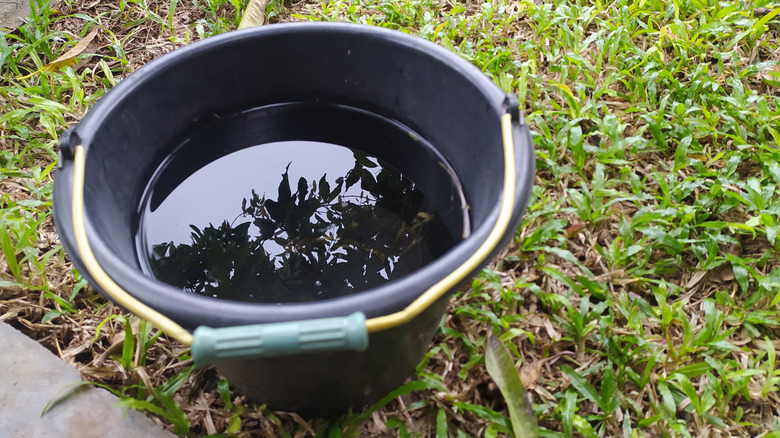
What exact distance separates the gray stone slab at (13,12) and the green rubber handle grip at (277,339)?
188cm

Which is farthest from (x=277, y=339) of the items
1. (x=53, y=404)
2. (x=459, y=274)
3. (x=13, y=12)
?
(x=13, y=12)

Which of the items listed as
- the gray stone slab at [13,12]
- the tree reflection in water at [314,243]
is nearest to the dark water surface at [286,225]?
the tree reflection in water at [314,243]

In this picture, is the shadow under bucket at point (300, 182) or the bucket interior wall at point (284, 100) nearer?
the shadow under bucket at point (300, 182)

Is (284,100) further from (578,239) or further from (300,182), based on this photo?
(578,239)

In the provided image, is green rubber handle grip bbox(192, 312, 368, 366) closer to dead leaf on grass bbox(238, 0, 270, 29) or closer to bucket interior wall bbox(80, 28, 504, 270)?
bucket interior wall bbox(80, 28, 504, 270)

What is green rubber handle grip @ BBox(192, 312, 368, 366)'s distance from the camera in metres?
0.59

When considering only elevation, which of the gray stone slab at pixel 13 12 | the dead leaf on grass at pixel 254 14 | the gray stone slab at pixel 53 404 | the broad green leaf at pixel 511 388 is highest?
the dead leaf on grass at pixel 254 14

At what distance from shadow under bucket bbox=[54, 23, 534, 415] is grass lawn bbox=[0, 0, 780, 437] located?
0.61 ft

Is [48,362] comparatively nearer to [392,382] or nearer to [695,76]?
[392,382]

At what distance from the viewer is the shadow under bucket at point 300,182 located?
64 centimetres

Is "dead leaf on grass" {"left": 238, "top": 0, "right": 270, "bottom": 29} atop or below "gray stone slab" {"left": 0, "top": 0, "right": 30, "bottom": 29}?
atop

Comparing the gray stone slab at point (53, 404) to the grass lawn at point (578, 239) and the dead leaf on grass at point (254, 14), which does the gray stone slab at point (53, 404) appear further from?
the dead leaf on grass at point (254, 14)


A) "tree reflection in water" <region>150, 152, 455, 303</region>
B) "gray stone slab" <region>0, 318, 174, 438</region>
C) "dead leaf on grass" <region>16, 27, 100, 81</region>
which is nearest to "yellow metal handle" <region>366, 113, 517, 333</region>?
"tree reflection in water" <region>150, 152, 455, 303</region>

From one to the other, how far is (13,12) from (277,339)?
1990 millimetres
